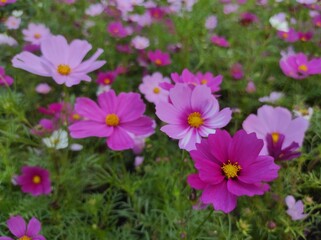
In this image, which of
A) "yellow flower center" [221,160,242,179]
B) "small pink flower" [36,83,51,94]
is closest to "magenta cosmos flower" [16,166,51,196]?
"small pink flower" [36,83,51,94]

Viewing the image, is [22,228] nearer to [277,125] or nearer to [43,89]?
[277,125]

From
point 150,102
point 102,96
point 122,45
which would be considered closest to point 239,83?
point 150,102

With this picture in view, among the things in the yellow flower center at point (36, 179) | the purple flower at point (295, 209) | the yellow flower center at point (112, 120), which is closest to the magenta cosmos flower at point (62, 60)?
the yellow flower center at point (112, 120)

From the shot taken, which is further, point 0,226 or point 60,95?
point 60,95

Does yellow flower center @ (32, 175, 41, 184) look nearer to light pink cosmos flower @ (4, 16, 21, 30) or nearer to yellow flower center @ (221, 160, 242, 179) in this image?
yellow flower center @ (221, 160, 242, 179)

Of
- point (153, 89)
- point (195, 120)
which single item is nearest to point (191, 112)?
point (195, 120)

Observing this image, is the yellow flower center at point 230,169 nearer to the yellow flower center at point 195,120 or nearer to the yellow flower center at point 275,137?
the yellow flower center at point 195,120

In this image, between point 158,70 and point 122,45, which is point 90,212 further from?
point 122,45
